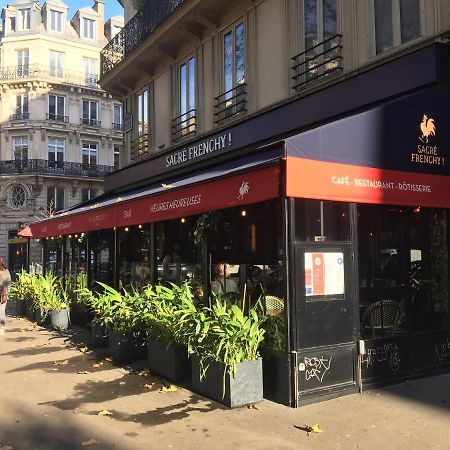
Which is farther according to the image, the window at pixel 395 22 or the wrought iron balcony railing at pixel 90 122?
the wrought iron balcony railing at pixel 90 122

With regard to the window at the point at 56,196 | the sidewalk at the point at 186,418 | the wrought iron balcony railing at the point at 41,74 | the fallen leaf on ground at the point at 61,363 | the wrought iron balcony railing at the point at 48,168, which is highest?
the wrought iron balcony railing at the point at 41,74

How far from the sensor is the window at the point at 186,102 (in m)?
12.3

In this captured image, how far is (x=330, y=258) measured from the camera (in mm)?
5824

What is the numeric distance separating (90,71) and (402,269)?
44750 millimetres

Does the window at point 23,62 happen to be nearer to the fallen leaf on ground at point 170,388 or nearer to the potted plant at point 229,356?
the fallen leaf on ground at point 170,388

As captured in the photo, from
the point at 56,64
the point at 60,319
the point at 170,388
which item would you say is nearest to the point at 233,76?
the point at 60,319

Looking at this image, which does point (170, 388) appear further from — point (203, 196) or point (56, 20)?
point (56, 20)

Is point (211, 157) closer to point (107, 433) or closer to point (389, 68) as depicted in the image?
point (389, 68)

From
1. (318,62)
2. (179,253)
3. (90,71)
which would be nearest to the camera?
(318,62)

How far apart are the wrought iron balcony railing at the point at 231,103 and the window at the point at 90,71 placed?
37.8 meters

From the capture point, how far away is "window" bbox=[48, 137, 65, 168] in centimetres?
4300

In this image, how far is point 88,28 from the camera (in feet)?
156

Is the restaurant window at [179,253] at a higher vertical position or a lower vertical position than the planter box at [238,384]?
higher

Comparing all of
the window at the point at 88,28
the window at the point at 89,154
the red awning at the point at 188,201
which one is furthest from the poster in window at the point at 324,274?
the window at the point at 88,28
